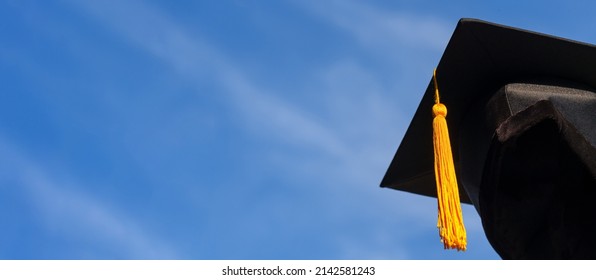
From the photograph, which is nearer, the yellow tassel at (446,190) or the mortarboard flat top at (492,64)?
the yellow tassel at (446,190)

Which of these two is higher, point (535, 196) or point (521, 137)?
point (521, 137)

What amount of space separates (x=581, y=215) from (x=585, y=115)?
457mm

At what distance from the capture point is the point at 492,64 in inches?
162

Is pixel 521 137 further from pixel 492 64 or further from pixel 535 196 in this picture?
pixel 492 64

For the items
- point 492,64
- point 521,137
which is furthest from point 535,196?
point 492,64

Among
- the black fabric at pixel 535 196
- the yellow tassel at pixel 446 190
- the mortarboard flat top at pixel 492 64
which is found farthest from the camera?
the mortarboard flat top at pixel 492 64

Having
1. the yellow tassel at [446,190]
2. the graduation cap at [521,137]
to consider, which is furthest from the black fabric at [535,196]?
Answer: the yellow tassel at [446,190]

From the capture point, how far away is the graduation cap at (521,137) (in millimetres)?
3584

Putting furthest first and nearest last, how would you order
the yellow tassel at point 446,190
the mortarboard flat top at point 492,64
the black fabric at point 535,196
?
the mortarboard flat top at point 492,64 → the yellow tassel at point 446,190 → the black fabric at point 535,196

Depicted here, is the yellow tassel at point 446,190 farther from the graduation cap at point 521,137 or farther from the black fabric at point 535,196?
the black fabric at point 535,196

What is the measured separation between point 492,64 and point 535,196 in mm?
742
